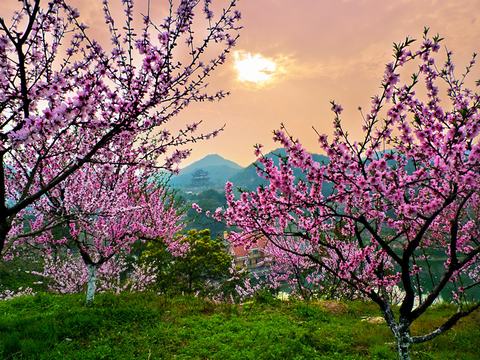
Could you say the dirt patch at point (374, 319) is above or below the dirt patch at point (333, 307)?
below

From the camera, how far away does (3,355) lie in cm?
726

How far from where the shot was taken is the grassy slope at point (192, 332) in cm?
800

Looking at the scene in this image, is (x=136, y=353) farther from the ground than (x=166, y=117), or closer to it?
closer to it

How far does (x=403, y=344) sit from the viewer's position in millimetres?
6031

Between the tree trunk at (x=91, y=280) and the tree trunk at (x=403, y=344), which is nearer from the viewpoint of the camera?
the tree trunk at (x=403, y=344)

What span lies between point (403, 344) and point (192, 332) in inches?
233

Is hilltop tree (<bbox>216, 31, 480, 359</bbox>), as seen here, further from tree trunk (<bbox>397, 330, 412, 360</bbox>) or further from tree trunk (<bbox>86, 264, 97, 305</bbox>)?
tree trunk (<bbox>86, 264, 97, 305</bbox>)

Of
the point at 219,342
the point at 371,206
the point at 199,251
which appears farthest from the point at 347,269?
the point at 199,251

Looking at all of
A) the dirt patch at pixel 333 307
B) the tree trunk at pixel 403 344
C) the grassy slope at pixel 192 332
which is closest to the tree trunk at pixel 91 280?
the grassy slope at pixel 192 332

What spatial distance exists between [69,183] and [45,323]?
4.00m

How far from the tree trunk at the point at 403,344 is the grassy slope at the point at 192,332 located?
2343mm

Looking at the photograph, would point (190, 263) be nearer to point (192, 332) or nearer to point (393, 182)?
point (192, 332)

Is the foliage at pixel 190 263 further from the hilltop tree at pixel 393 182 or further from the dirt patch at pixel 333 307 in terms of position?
the hilltop tree at pixel 393 182

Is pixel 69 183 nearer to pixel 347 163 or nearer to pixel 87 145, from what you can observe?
pixel 87 145
